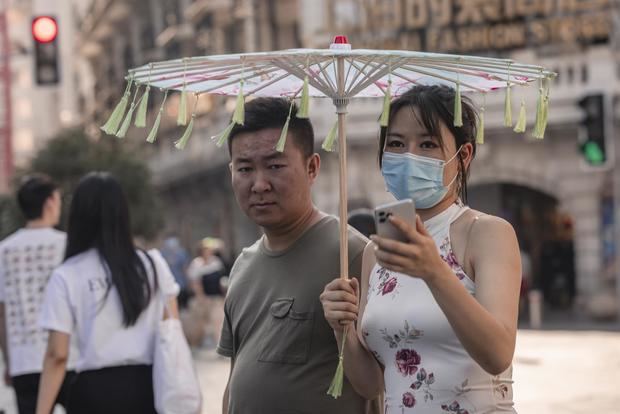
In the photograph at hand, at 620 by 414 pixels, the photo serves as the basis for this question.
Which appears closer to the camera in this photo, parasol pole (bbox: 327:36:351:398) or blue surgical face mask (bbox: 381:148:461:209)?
blue surgical face mask (bbox: 381:148:461:209)

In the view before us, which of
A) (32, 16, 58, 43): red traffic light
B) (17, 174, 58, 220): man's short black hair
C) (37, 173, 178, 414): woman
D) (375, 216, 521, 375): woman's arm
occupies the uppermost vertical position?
(32, 16, 58, 43): red traffic light

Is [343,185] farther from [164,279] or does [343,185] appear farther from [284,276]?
[164,279]

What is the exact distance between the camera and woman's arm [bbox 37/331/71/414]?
5633mm

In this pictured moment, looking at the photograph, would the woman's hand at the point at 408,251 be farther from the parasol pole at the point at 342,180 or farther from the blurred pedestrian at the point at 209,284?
the blurred pedestrian at the point at 209,284

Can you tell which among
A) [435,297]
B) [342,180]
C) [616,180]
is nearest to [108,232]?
[342,180]

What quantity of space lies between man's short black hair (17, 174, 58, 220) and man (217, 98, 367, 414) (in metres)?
2.99

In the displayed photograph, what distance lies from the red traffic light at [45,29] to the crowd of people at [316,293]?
999cm

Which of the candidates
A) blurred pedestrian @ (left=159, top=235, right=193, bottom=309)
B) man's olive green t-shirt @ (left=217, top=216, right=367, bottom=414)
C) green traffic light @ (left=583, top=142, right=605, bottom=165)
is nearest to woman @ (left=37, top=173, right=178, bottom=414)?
man's olive green t-shirt @ (left=217, top=216, right=367, bottom=414)

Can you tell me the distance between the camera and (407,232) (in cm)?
317

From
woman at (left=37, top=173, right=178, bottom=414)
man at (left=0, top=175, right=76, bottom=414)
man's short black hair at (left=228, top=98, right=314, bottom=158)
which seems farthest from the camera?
man at (left=0, top=175, right=76, bottom=414)

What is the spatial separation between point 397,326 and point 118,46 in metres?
49.0

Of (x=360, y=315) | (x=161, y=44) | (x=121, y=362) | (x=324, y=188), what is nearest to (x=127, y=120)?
(x=360, y=315)

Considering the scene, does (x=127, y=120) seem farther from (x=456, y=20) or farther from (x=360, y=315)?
(x=456, y=20)

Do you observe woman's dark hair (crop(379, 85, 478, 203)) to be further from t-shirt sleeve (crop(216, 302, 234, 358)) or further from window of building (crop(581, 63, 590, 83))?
window of building (crop(581, 63, 590, 83))
